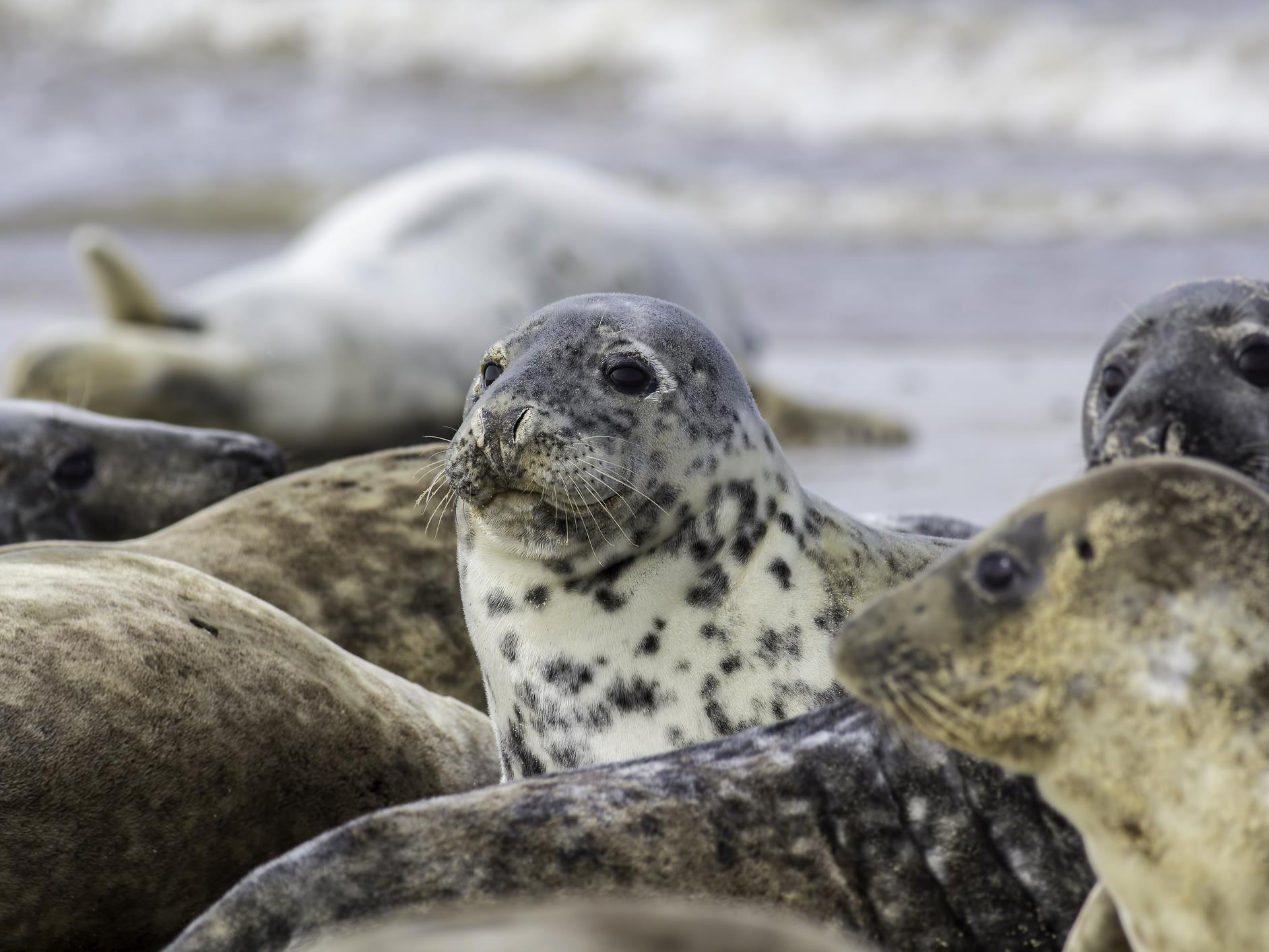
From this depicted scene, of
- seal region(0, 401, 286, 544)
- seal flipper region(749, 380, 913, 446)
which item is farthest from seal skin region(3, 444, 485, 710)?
seal flipper region(749, 380, 913, 446)

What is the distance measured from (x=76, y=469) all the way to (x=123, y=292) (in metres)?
2.83

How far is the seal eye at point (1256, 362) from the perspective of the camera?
306 centimetres

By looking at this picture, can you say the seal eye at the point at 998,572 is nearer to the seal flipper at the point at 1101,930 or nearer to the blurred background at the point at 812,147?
the seal flipper at the point at 1101,930

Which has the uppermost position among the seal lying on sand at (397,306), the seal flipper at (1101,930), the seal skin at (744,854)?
the seal flipper at (1101,930)

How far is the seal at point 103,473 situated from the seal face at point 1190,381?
86.0 inches

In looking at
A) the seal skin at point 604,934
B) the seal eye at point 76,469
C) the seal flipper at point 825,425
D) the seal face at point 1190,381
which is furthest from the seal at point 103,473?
the seal skin at point 604,934

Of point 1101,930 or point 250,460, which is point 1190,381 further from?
point 250,460

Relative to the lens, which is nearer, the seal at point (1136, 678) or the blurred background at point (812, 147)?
the seal at point (1136, 678)

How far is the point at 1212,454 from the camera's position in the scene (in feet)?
9.63

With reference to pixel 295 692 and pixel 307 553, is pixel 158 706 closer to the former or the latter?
pixel 295 692

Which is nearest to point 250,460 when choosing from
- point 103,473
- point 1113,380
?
point 103,473

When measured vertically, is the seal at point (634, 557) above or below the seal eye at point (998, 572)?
below

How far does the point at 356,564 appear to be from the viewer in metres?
4.00

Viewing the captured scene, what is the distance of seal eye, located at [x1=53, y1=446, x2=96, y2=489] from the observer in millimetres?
4598
